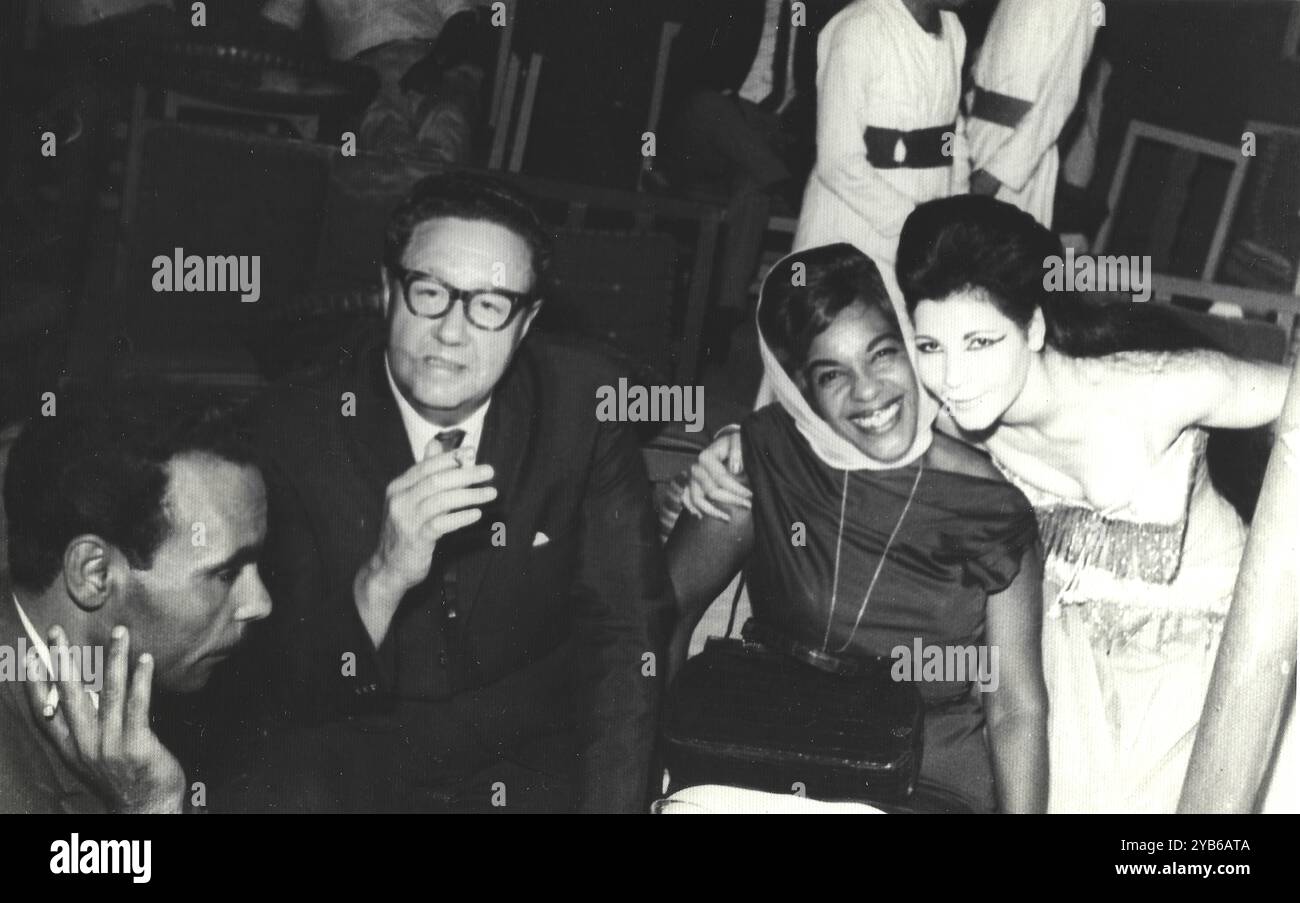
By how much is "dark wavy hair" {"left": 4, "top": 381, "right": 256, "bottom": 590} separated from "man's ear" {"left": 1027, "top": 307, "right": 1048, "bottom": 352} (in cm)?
161

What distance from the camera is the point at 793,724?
2895 mm

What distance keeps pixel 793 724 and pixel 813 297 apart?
33.9 inches

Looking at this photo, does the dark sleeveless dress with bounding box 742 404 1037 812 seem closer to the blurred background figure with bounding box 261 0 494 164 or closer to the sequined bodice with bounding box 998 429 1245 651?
the sequined bodice with bounding box 998 429 1245 651

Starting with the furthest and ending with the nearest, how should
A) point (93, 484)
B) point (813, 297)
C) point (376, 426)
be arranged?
point (813, 297), point (376, 426), point (93, 484)

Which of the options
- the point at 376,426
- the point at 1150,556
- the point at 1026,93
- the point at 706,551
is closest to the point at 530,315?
the point at 376,426

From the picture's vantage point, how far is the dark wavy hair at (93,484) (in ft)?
8.87

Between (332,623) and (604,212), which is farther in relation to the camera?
(604,212)

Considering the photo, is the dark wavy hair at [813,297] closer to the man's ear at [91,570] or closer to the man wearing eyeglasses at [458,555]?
the man wearing eyeglasses at [458,555]

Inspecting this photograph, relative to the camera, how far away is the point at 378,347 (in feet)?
9.27

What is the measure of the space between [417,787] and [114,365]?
3.35ft

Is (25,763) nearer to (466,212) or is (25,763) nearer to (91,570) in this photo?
(91,570)

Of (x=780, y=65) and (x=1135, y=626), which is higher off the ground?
(x=780, y=65)
